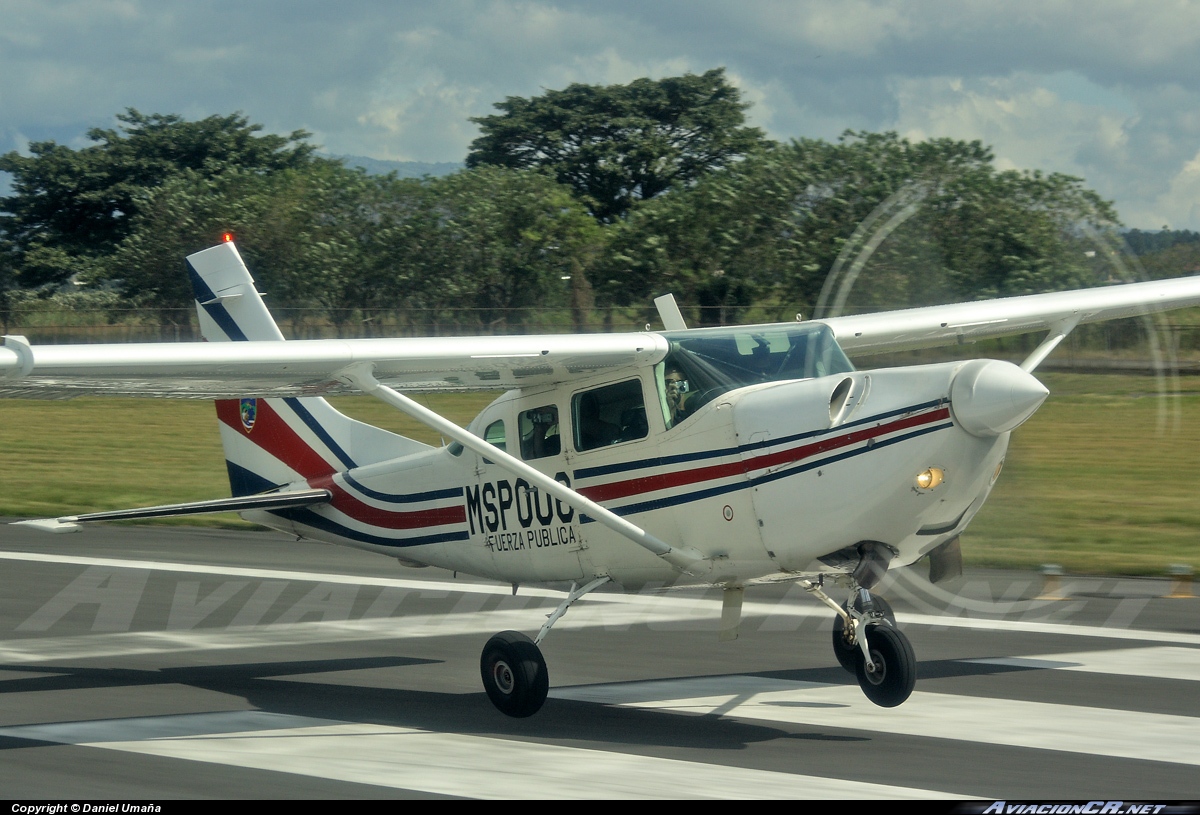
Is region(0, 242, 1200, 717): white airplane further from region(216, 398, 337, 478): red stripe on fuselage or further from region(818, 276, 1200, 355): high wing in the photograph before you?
region(216, 398, 337, 478): red stripe on fuselage

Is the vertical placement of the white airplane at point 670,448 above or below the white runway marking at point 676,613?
above

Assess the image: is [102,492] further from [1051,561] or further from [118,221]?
[118,221]

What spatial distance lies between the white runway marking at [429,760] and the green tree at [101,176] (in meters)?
60.8

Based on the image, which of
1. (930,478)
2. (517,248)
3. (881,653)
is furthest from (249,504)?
(517,248)

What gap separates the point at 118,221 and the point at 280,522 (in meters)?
62.0

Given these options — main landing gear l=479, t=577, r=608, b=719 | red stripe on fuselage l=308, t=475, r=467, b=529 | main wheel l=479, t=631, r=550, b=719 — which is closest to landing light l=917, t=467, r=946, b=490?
main landing gear l=479, t=577, r=608, b=719

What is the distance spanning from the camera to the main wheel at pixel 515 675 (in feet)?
27.9

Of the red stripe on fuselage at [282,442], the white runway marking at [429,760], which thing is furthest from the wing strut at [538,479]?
the red stripe on fuselage at [282,442]

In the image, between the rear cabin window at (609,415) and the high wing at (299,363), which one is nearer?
the high wing at (299,363)

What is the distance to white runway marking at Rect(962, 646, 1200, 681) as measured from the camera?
9.68 metres

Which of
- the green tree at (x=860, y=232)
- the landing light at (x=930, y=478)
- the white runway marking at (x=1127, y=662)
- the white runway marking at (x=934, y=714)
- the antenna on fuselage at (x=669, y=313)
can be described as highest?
the green tree at (x=860, y=232)

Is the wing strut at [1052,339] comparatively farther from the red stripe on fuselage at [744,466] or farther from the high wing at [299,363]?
the high wing at [299,363]

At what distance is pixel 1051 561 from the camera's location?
48.8ft

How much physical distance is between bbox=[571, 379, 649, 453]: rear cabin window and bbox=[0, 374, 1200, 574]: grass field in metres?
2.31
